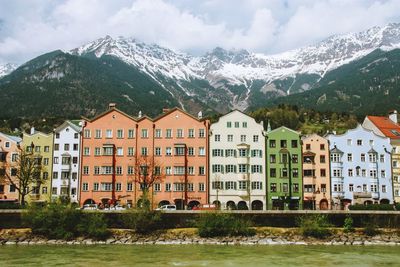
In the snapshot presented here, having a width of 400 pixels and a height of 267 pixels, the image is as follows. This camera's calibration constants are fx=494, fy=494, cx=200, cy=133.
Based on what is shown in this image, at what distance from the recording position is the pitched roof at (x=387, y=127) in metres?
93.9

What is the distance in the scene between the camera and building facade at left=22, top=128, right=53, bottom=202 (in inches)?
3477

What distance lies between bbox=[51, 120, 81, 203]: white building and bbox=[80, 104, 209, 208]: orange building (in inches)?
56.3

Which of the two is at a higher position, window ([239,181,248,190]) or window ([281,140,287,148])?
window ([281,140,287,148])

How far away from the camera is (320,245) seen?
60.8m

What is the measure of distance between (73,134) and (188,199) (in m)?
24.2

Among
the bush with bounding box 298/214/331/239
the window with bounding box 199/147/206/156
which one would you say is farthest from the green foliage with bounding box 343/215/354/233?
the window with bounding box 199/147/206/156

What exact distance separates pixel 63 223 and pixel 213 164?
31118 millimetres

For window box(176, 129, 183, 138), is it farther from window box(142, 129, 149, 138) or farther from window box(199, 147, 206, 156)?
window box(142, 129, 149, 138)

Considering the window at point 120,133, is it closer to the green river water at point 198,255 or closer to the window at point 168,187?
the window at point 168,187

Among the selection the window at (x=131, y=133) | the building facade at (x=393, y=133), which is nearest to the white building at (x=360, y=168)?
the building facade at (x=393, y=133)

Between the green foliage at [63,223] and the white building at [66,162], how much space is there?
74.1 feet

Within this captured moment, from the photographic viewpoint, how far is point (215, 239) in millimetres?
62969

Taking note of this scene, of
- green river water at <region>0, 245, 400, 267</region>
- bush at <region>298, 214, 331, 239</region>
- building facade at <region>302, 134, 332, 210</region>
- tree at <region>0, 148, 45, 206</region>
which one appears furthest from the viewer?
building facade at <region>302, 134, 332, 210</region>

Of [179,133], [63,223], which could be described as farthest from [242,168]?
[63,223]
